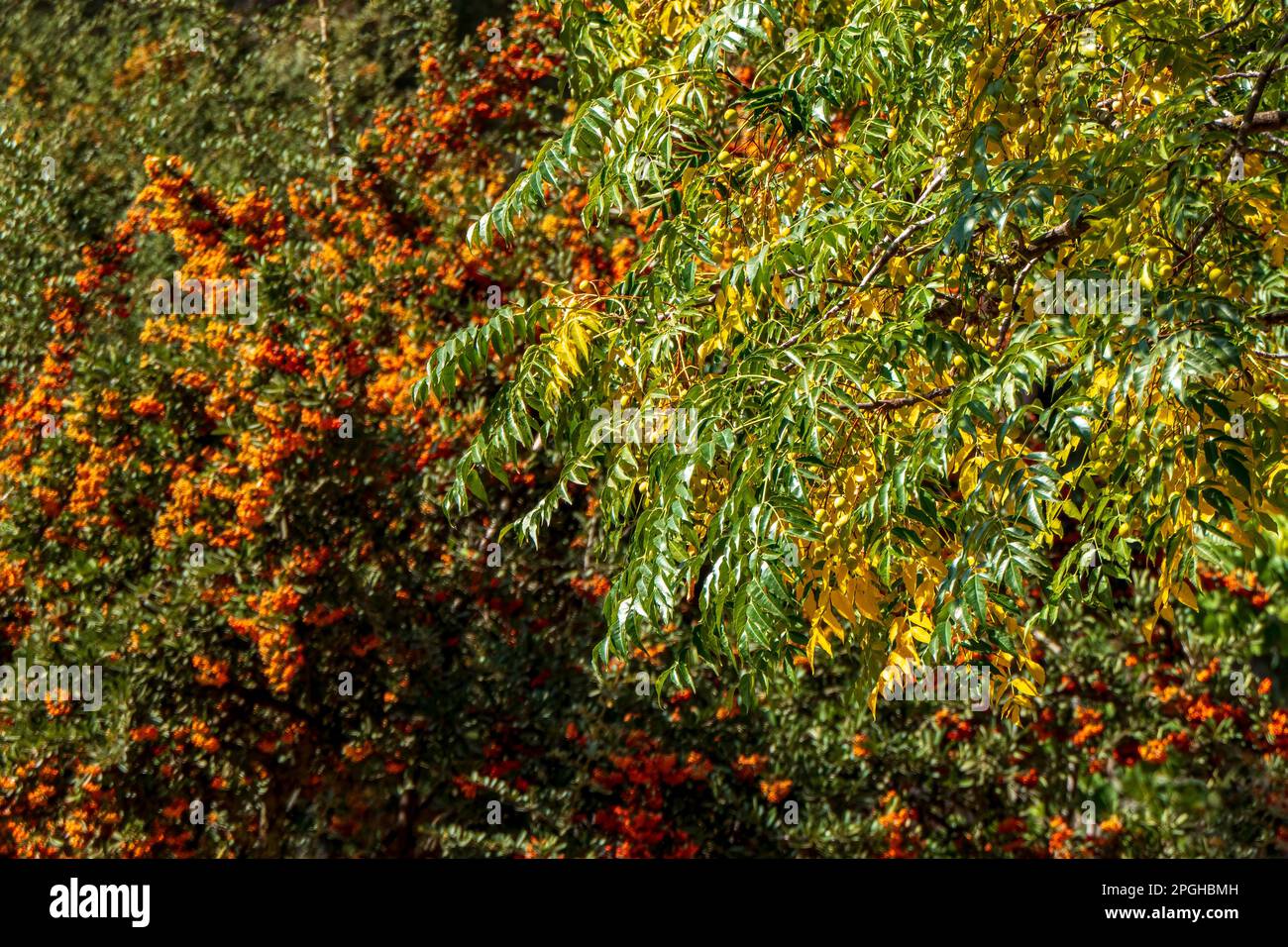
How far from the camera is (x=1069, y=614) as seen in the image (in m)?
6.89

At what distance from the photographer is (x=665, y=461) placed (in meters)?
3.59

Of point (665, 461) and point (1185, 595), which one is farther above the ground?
point (665, 461)

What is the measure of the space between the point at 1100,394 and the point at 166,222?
16.9 ft

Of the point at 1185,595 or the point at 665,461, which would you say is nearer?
the point at 1185,595

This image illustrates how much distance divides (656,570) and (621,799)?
11.4ft

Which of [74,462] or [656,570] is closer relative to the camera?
[656,570]

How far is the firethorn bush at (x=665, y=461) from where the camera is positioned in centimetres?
336

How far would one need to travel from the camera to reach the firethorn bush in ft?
11.0

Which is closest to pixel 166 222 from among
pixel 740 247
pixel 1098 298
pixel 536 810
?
pixel 536 810
